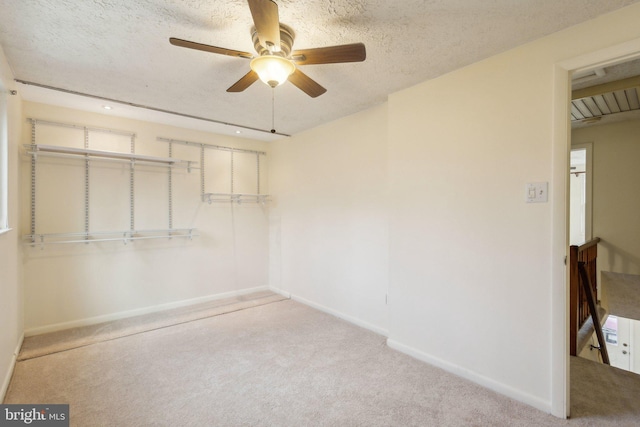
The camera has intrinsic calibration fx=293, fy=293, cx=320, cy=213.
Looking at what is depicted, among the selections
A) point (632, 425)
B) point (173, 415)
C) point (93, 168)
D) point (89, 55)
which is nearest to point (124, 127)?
point (93, 168)

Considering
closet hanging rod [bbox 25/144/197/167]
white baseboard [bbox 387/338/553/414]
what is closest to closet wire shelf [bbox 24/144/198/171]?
closet hanging rod [bbox 25/144/197/167]

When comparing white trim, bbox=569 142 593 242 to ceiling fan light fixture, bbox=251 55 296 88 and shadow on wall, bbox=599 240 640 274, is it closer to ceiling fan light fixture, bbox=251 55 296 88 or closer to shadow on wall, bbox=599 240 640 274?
shadow on wall, bbox=599 240 640 274

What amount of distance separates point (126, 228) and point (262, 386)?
252 cm

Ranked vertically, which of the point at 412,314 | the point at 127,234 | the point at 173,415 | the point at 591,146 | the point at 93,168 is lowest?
the point at 173,415

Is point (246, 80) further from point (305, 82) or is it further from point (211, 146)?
point (211, 146)


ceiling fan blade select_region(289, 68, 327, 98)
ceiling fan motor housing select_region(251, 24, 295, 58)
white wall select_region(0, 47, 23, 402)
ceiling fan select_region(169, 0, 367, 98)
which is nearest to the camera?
ceiling fan select_region(169, 0, 367, 98)

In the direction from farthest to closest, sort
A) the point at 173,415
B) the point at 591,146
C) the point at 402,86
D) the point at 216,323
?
the point at 591,146 < the point at 216,323 < the point at 402,86 < the point at 173,415

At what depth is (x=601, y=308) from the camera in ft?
11.5

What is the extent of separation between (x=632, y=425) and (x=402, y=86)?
2.74 m

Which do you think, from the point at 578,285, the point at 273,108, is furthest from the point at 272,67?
the point at 578,285

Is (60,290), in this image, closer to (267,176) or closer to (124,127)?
(124,127)

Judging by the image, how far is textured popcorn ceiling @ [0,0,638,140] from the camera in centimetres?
158

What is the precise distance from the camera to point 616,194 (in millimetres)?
3641

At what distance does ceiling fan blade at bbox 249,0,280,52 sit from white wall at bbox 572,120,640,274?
437 centimetres
